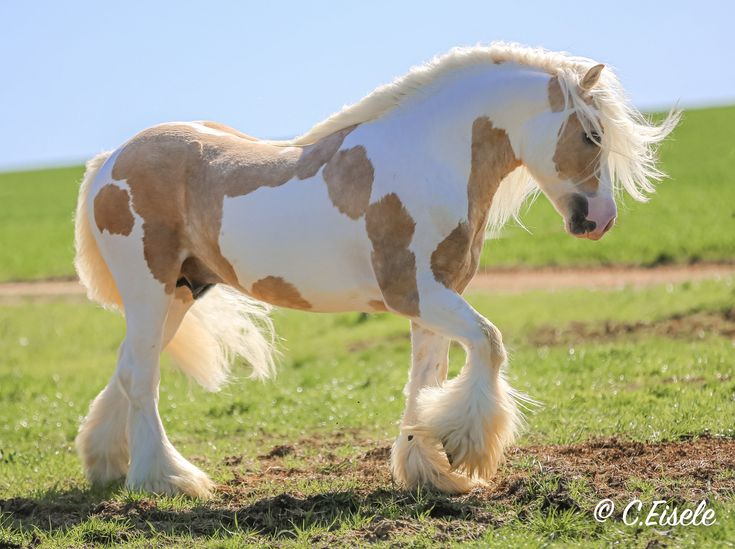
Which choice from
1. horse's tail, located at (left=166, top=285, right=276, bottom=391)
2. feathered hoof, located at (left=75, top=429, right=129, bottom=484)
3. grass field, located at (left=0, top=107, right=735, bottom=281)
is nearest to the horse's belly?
horse's tail, located at (left=166, top=285, right=276, bottom=391)

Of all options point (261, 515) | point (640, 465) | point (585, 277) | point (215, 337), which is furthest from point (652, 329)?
point (261, 515)

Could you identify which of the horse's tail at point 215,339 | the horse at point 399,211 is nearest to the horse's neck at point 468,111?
the horse at point 399,211

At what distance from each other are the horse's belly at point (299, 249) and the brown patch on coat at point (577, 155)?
Result: 3.70 ft

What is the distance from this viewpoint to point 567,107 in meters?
5.52

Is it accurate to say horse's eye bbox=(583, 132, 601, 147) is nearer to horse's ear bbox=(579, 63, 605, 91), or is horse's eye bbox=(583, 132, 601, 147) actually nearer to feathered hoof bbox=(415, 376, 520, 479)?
horse's ear bbox=(579, 63, 605, 91)

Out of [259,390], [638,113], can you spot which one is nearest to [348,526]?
[638,113]

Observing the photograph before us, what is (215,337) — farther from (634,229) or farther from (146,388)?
(634,229)

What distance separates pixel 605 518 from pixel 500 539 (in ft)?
1.69

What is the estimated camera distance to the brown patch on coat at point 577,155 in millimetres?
5531

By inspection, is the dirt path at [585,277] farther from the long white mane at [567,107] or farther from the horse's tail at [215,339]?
the long white mane at [567,107]

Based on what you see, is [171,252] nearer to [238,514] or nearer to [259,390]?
[238,514]

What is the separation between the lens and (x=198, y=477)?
20.4 feet

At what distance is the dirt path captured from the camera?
56.8ft

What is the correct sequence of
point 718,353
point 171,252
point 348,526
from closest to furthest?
point 348,526 → point 171,252 → point 718,353
